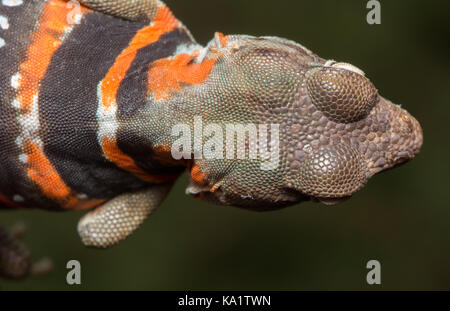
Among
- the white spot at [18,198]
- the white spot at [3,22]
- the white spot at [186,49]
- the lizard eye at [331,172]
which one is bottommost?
the lizard eye at [331,172]

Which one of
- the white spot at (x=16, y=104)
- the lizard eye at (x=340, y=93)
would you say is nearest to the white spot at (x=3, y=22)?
the white spot at (x=16, y=104)

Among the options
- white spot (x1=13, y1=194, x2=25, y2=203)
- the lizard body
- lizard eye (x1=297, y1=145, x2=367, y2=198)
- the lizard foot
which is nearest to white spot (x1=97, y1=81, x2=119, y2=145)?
the lizard body

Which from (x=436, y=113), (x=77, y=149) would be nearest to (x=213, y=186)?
(x=77, y=149)

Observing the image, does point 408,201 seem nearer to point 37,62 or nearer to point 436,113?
point 436,113

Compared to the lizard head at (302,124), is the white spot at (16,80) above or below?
above

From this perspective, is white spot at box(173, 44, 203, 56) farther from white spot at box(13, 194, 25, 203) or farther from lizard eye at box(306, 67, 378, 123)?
white spot at box(13, 194, 25, 203)

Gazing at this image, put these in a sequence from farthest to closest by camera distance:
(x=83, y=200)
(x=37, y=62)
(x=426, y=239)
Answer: (x=426, y=239) < (x=83, y=200) < (x=37, y=62)

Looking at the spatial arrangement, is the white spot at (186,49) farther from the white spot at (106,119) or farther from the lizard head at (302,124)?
the white spot at (106,119)

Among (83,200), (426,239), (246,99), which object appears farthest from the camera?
(426,239)
